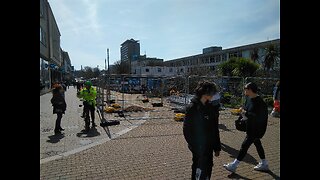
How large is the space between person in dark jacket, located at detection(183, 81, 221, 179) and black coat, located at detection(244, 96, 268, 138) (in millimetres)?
1426

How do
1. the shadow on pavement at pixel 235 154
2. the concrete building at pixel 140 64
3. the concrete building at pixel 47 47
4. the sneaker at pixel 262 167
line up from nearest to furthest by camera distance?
the sneaker at pixel 262 167 → the shadow on pavement at pixel 235 154 → the concrete building at pixel 47 47 → the concrete building at pixel 140 64

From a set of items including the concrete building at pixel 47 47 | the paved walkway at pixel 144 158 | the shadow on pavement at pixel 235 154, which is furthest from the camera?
the concrete building at pixel 47 47

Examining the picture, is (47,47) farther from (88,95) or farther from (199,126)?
(199,126)

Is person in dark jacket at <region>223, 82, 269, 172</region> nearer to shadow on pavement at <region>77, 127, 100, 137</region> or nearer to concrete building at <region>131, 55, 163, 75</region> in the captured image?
shadow on pavement at <region>77, 127, 100, 137</region>

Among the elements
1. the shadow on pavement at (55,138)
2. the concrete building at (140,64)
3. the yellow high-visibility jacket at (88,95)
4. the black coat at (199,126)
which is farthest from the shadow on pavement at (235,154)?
the concrete building at (140,64)

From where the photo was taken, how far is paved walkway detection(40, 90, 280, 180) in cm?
511

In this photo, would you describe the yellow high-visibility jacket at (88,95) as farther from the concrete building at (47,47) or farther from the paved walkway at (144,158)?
the concrete building at (47,47)

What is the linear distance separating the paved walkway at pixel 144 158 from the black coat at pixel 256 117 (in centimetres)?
81

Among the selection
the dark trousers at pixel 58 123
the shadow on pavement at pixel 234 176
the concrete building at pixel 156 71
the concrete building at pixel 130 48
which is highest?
the concrete building at pixel 130 48

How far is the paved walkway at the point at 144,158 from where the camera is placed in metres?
5.11

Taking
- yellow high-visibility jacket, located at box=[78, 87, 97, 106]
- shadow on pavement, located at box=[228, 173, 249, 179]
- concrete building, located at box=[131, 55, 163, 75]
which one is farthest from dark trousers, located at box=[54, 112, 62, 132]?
concrete building, located at box=[131, 55, 163, 75]

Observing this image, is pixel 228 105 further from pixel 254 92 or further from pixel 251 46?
pixel 251 46
